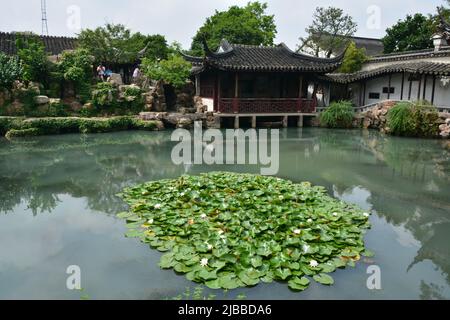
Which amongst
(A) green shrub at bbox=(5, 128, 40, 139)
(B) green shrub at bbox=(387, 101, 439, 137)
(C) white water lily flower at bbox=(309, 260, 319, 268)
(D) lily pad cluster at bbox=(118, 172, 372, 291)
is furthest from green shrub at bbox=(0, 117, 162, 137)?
(C) white water lily flower at bbox=(309, 260, 319, 268)

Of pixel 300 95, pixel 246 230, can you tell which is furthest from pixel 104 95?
pixel 246 230

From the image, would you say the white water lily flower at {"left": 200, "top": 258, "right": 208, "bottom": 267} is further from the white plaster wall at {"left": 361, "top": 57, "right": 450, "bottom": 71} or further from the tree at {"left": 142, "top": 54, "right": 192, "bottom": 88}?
the white plaster wall at {"left": 361, "top": 57, "right": 450, "bottom": 71}

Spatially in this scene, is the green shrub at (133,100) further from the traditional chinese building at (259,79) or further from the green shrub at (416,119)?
the green shrub at (416,119)

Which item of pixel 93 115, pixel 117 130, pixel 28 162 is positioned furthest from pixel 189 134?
pixel 28 162

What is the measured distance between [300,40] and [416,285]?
28.4 meters

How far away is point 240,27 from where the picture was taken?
29.1 metres

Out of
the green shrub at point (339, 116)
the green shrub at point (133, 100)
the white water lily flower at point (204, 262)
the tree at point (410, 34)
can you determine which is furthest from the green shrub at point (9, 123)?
the tree at point (410, 34)

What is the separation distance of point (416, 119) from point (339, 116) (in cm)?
363

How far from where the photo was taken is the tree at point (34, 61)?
52.6 ft
